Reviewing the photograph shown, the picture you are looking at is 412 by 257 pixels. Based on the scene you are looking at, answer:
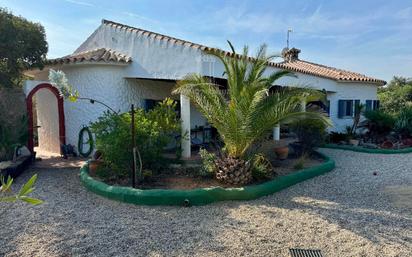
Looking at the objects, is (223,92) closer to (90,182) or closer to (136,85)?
(90,182)

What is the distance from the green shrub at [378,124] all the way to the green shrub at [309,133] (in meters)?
7.26

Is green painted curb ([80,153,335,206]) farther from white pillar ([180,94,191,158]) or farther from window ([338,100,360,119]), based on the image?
window ([338,100,360,119])

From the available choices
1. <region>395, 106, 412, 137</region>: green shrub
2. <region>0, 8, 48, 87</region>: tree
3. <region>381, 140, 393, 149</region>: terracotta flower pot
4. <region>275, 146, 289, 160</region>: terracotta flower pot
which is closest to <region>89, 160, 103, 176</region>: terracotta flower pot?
<region>0, 8, 48, 87</region>: tree

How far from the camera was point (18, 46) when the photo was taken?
35.3 ft

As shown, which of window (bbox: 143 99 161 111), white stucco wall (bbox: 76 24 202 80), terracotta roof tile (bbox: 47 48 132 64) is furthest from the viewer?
window (bbox: 143 99 161 111)

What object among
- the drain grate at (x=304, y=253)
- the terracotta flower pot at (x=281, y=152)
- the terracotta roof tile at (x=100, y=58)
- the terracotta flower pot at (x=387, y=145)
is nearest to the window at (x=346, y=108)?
the terracotta flower pot at (x=387, y=145)

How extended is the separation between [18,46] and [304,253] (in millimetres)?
11119

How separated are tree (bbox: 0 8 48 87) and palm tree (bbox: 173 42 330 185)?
264 inches

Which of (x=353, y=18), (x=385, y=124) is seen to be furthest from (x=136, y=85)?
(x=385, y=124)

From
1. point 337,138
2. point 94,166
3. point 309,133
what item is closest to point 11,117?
point 94,166

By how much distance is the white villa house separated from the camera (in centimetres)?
1058

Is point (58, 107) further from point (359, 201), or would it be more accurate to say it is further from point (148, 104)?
point (359, 201)

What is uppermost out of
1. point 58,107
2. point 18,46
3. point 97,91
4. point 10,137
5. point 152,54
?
point 18,46

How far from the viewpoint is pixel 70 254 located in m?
4.68
